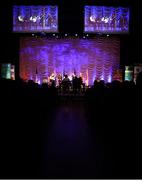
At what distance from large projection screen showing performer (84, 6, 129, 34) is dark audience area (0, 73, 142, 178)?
7622 millimetres

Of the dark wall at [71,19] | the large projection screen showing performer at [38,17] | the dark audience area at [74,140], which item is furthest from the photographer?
the dark wall at [71,19]

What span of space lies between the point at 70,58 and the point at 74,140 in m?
11.8

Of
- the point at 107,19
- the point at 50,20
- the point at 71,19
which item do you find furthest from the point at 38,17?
the point at 107,19

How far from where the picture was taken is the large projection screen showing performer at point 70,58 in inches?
695

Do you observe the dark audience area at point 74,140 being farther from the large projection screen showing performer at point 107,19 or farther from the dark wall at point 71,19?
the dark wall at point 71,19

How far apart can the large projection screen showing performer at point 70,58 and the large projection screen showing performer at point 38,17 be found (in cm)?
110

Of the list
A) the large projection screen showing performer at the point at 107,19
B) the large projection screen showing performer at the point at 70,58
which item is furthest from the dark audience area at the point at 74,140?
the large projection screen showing performer at the point at 70,58

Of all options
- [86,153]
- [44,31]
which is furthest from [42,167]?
[44,31]

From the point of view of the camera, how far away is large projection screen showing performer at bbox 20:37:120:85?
17.7 meters

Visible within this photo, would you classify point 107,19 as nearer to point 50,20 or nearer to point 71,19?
point 71,19

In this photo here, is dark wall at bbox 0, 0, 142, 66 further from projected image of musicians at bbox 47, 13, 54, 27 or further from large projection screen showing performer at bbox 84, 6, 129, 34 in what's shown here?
projected image of musicians at bbox 47, 13, 54, 27

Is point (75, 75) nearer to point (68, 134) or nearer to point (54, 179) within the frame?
point (68, 134)

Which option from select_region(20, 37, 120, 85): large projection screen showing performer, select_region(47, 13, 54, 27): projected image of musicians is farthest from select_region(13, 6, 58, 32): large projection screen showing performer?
select_region(20, 37, 120, 85): large projection screen showing performer

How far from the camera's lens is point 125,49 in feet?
57.4
